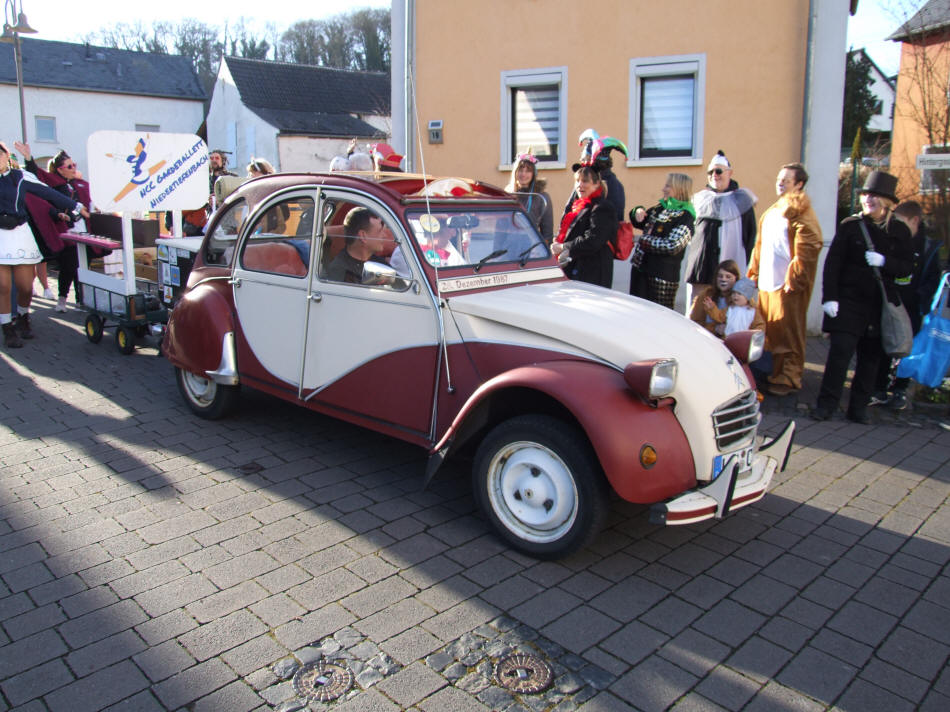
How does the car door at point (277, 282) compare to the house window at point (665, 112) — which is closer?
the car door at point (277, 282)

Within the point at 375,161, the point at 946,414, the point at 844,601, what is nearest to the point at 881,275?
the point at 946,414

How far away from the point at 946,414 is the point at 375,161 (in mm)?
6418

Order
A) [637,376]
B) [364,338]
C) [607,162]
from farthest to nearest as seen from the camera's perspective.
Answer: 1. [607,162]
2. [364,338]
3. [637,376]

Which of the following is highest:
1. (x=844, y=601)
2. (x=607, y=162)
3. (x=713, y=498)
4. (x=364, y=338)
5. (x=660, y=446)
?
(x=607, y=162)

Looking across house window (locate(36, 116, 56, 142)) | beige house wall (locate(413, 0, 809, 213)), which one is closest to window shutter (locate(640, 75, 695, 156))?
beige house wall (locate(413, 0, 809, 213))

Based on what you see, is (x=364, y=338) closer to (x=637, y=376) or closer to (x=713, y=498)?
(x=637, y=376)

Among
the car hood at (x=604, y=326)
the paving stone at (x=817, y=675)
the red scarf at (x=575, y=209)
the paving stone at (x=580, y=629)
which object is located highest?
the red scarf at (x=575, y=209)

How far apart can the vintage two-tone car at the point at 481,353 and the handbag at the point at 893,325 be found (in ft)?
6.85

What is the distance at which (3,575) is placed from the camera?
360 cm

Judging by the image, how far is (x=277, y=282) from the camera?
5055 mm

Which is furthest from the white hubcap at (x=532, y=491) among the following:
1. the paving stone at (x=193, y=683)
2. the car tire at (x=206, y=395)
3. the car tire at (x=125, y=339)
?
the car tire at (x=125, y=339)

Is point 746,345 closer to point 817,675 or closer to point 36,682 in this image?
point 817,675

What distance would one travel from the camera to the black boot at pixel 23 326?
27.5 feet

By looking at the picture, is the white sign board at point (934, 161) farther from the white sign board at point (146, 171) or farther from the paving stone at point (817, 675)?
the white sign board at point (146, 171)
